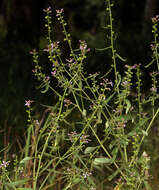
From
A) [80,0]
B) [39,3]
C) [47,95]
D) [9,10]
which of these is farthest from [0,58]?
[80,0]

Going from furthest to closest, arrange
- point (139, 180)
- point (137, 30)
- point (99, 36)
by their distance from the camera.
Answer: point (137, 30), point (99, 36), point (139, 180)

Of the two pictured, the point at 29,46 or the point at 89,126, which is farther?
the point at 29,46

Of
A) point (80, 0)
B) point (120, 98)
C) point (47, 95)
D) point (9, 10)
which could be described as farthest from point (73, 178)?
point (80, 0)

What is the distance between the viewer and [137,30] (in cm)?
1148

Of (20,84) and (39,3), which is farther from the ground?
(39,3)

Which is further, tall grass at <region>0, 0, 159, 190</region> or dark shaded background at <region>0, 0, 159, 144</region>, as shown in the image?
dark shaded background at <region>0, 0, 159, 144</region>

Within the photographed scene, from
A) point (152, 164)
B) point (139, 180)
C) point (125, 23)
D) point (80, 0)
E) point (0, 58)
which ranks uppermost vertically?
point (80, 0)

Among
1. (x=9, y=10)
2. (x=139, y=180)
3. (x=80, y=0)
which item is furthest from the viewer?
(x=80, y=0)

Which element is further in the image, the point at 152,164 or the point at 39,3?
the point at 39,3

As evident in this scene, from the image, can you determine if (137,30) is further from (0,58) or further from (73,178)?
(73,178)

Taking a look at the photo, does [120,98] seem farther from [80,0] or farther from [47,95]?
[80,0]

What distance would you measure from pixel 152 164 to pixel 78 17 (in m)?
11.4

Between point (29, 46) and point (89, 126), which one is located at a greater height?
point (29, 46)

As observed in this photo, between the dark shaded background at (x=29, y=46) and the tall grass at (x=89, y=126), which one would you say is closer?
the tall grass at (x=89, y=126)
